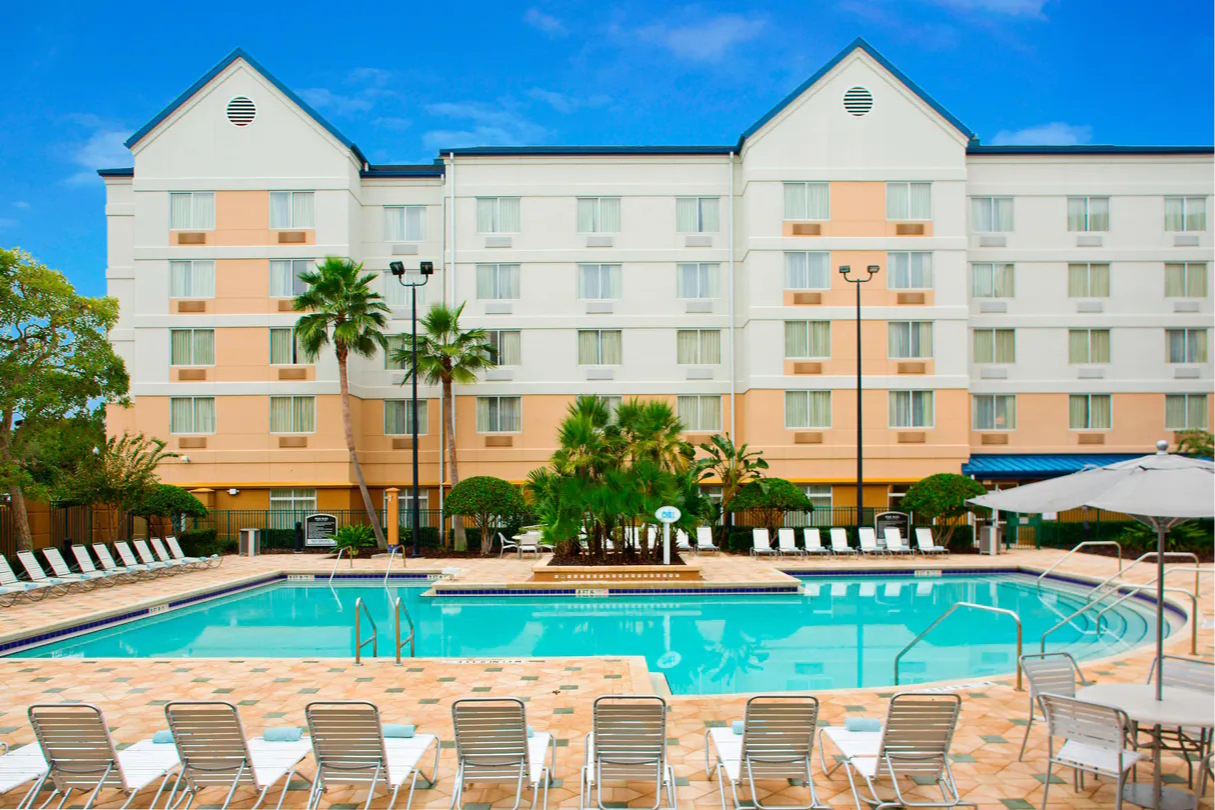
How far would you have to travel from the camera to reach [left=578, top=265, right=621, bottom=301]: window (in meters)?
31.0

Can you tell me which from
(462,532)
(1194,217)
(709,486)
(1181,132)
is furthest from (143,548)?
(1181,132)

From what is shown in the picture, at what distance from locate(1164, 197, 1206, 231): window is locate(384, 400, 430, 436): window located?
25987mm

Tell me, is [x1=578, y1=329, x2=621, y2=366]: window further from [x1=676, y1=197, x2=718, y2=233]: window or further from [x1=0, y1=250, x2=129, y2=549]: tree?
[x1=0, y1=250, x2=129, y2=549]: tree

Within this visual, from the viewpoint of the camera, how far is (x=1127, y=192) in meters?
30.7

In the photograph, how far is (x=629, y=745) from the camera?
657cm

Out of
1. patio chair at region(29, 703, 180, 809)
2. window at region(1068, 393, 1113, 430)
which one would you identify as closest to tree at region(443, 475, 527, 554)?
window at region(1068, 393, 1113, 430)

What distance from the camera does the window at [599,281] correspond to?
3100 centimetres

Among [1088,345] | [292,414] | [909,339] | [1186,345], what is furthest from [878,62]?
[292,414]

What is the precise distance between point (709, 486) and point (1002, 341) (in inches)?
438

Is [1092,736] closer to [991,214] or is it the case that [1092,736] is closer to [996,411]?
[996,411]

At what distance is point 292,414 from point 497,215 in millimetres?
9515

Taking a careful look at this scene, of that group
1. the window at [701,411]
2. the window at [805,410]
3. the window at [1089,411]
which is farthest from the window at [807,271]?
the window at [1089,411]

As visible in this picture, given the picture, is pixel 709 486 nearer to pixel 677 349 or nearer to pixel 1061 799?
pixel 677 349

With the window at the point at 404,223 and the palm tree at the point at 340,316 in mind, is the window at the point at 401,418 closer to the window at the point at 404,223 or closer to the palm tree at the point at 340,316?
the palm tree at the point at 340,316
